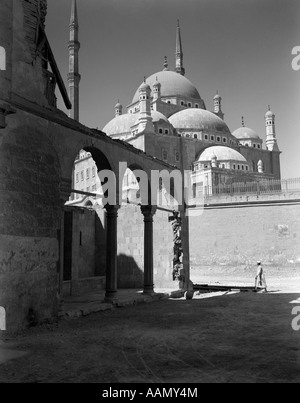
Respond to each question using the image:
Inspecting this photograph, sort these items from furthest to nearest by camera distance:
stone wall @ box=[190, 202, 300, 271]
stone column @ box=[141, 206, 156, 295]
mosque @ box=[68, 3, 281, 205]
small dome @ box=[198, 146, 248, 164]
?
1. small dome @ box=[198, 146, 248, 164]
2. mosque @ box=[68, 3, 281, 205]
3. stone wall @ box=[190, 202, 300, 271]
4. stone column @ box=[141, 206, 156, 295]

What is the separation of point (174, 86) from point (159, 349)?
175 feet

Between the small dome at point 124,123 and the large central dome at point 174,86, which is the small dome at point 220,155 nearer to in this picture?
the small dome at point 124,123

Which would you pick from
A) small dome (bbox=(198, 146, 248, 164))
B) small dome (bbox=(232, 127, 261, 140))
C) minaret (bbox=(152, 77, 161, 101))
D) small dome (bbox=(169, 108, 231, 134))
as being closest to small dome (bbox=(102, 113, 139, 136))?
minaret (bbox=(152, 77, 161, 101))

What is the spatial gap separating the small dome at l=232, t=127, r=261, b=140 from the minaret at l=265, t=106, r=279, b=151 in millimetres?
1807

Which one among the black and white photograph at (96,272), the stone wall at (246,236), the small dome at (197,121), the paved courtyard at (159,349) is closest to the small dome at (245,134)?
the small dome at (197,121)

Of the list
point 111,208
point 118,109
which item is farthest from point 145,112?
point 111,208

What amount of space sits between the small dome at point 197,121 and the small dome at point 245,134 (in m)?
5.99

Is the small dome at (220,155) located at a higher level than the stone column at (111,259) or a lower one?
higher

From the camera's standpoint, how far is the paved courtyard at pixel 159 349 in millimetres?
4664

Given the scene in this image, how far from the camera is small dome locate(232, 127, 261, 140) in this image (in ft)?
189

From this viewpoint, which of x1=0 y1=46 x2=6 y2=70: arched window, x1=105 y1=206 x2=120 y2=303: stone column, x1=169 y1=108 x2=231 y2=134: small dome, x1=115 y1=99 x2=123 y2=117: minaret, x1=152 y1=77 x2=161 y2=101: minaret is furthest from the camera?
x1=115 y1=99 x2=123 y2=117: minaret

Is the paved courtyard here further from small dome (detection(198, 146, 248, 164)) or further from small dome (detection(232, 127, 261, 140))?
small dome (detection(232, 127, 261, 140))

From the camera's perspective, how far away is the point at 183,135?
164 ft

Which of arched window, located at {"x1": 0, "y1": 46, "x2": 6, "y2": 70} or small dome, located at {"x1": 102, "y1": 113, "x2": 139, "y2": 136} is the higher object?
small dome, located at {"x1": 102, "y1": 113, "x2": 139, "y2": 136}
